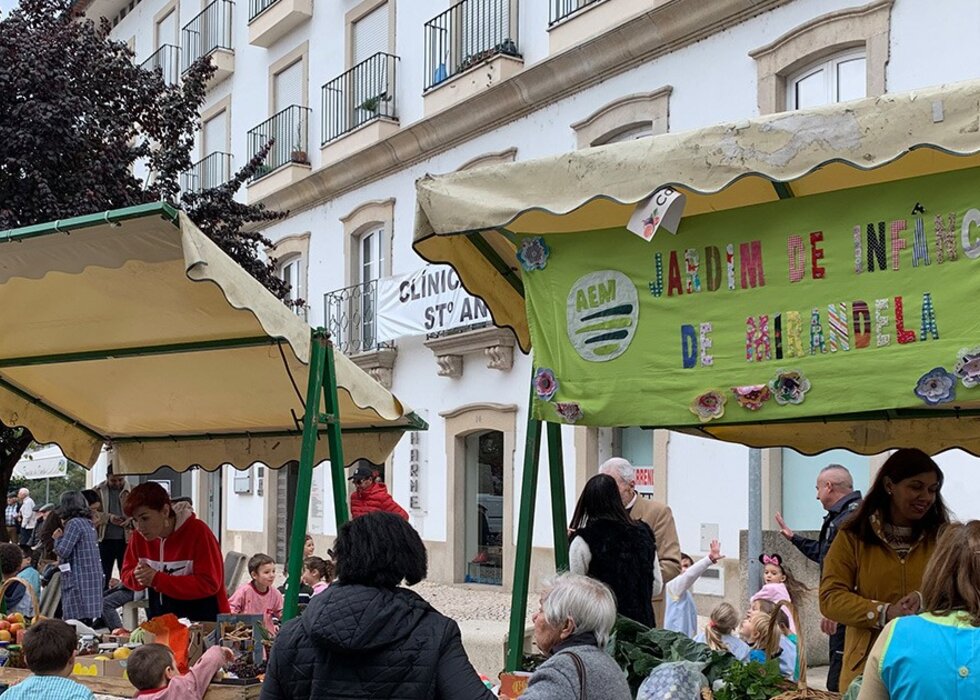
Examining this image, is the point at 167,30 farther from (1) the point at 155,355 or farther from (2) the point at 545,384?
(2) the point at 545,384

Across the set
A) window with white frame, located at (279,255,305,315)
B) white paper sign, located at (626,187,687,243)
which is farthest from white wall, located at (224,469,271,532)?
Result: white paper sign, located at (626,187,687,243)

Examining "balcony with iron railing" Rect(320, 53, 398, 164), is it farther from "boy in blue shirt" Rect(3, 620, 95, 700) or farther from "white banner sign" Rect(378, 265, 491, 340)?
"boy in blue shirt" Rect(3, 620, 95, 700)

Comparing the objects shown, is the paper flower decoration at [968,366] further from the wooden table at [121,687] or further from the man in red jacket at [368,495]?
the man in red jacket at [368,495]

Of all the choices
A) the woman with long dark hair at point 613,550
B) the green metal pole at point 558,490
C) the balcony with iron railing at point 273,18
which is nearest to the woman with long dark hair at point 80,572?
the green metal pole at point 558,490

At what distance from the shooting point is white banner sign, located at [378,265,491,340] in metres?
17.1

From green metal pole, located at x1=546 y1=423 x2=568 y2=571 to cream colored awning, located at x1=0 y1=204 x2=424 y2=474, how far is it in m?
1.19

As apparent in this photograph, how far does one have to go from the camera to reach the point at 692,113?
13.8 m

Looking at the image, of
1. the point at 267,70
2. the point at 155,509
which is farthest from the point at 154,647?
the point at 267,70

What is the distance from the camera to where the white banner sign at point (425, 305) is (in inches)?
674

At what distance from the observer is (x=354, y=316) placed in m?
20.0

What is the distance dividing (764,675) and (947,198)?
1645 mm

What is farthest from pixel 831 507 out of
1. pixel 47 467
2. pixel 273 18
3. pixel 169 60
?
pixel 47 467

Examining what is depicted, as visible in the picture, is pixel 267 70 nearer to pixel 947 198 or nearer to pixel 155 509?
pixel 155 509

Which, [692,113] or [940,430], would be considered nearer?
[940,430]
